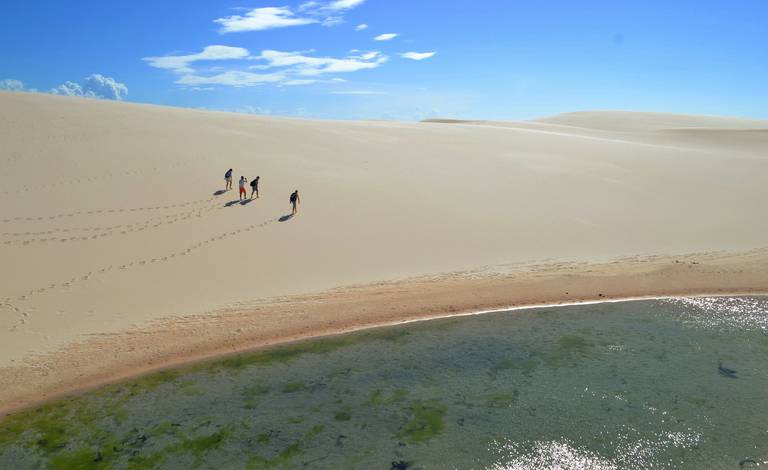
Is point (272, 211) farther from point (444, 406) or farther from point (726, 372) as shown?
point (726, 372)

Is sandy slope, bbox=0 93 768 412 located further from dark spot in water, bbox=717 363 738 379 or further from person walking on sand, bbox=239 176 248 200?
dark spot in water, bbox=717 363 738 379

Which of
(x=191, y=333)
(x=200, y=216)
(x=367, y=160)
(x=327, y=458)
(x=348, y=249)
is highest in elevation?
(x=367, y=160)

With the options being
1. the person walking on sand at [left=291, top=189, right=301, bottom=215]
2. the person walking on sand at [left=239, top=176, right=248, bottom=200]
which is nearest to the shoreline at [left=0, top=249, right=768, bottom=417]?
the person walking on sand at [left=291, top=189, right=301, bottom=215]

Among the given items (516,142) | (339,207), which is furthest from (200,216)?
(516,142)

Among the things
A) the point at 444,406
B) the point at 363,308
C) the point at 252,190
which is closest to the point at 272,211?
the point at 252,190

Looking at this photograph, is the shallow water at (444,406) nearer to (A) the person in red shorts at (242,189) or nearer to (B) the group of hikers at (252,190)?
(B) the group of hikers at (252,190)

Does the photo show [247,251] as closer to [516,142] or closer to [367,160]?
[367,160]
